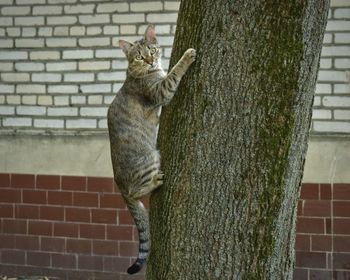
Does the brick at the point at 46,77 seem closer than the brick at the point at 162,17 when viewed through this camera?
No

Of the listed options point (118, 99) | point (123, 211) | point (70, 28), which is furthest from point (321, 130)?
point (118, 99)

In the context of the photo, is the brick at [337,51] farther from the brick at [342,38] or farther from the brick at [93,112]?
the brick at [93,112]

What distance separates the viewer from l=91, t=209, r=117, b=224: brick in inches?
303

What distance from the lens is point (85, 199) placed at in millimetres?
7754

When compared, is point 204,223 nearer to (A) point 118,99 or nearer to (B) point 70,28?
(A) point 118,99

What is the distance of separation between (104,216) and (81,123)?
92 centimetres

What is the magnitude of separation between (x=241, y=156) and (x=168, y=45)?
435 cm

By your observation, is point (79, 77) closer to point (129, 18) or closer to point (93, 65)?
point (93, 65)

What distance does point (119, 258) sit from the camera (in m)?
7.73

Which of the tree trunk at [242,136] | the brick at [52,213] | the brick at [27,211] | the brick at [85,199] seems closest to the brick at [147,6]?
the brick at [85,199]

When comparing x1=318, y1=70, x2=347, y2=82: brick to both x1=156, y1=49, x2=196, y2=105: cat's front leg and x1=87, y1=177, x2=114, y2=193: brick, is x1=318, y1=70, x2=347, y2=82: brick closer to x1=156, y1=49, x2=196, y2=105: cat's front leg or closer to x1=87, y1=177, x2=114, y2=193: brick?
x1=87, y1=177, x2=114, y2=193: brick

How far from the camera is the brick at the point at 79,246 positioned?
7836 mm

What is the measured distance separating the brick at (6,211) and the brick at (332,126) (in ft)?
10.1

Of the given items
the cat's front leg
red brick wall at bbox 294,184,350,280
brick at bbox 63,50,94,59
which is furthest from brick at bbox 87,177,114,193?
the cat's front leg
